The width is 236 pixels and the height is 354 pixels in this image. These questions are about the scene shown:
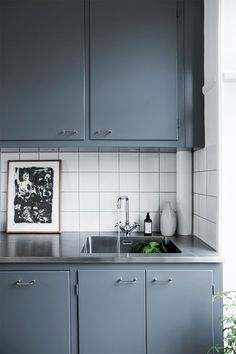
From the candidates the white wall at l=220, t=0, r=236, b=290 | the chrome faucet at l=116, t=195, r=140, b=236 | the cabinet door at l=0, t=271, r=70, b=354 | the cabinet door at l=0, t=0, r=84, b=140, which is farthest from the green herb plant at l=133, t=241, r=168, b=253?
the cabinet door at l=0, t=0, r=84, b=140

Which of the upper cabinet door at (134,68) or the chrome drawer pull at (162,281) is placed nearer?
the chrome drawer pull at (162,281)

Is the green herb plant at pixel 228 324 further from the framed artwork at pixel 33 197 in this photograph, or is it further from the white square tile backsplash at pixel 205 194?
the framed artwork at pixel 33 197

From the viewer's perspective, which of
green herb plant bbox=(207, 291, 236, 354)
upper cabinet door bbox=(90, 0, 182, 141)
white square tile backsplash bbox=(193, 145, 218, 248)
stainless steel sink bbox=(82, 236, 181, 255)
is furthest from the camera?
stainless steel sink bbox=(82, 236, 181, 255)

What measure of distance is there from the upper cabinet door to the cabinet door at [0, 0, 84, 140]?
10 centimetres

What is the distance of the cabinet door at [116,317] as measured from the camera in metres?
1.54

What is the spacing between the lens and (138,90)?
1.78 metres

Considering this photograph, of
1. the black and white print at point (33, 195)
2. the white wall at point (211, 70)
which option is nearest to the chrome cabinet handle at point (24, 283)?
the black and white print at point (33, 195)

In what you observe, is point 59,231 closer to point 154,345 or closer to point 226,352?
point 154,345

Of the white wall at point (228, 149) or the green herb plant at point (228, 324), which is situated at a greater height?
the white wall at point (228, 149)

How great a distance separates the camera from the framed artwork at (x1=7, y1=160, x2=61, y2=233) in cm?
215

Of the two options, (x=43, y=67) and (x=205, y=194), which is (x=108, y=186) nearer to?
(x=205, y=194)

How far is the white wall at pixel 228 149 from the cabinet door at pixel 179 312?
0.16 m

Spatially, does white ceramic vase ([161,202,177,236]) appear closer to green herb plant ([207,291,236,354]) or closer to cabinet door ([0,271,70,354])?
green herb plant ([207,291,236,354])

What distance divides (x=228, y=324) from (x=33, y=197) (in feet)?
4.78
